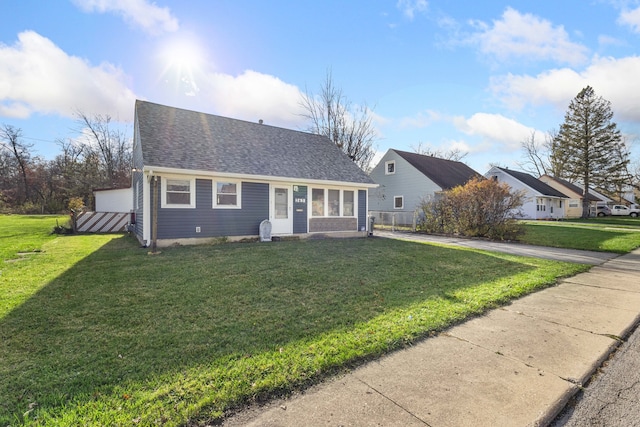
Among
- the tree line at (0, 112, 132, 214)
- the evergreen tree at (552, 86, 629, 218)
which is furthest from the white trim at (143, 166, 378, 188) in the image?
the evergreen tree at (552, 86, 629, 218)

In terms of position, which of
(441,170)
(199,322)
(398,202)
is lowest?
(199,322)

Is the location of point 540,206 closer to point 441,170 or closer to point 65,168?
point 441,170

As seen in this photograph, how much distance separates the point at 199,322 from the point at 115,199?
16.9 m

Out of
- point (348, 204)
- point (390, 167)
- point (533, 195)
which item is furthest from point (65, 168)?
point (533, 195)

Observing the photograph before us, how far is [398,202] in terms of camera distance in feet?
80.0

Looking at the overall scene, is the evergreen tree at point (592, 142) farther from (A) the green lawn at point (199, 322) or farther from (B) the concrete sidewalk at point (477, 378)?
(B) the concrete sidewalk at point (477, 378)

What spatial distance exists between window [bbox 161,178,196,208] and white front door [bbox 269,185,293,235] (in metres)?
3.02

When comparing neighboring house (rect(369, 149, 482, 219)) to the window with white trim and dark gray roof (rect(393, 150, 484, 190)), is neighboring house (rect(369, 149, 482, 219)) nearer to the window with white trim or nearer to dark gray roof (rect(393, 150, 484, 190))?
dark gray roof (rect(393, 150, 484, 190))

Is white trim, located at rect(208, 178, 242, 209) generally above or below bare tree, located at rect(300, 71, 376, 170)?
below

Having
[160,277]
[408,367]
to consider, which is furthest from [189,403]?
[160,277]

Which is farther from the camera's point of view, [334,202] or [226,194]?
[334,202]

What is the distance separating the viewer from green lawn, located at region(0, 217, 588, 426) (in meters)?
2.28

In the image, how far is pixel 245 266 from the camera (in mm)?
6992

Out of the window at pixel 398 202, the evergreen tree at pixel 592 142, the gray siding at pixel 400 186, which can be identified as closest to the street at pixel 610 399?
the gray siding at pixel 400 186
